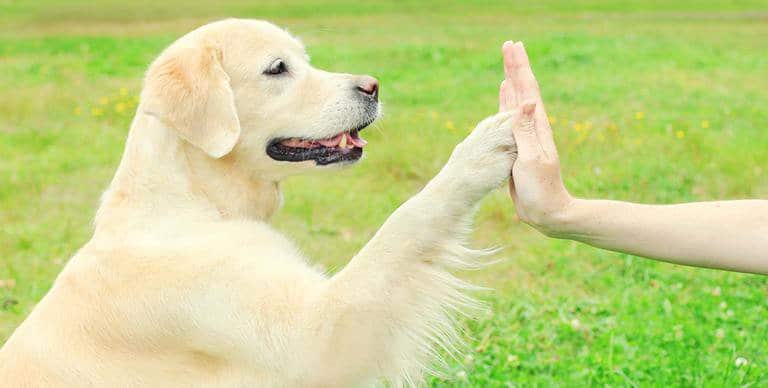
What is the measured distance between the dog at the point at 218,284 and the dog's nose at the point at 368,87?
1.63ft

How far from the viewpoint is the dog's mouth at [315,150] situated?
3.52m

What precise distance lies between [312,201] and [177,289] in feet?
14.9

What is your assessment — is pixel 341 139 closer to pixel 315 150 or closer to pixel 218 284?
pixel 315 150

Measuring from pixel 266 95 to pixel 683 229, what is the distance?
146 centimetres

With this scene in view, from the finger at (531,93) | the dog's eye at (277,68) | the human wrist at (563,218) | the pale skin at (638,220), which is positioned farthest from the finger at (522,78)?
the dog's eye at (277,68)

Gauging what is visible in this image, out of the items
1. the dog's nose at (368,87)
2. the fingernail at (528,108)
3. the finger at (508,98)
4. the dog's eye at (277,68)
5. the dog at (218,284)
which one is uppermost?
the fingernail at (528,108)

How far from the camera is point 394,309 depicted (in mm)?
2881

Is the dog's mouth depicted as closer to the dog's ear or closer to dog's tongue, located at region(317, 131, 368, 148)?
dog's tongue, located at region(317, 131, 368, 148)

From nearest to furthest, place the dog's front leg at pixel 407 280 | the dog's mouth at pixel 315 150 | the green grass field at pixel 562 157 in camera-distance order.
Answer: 1. the dog's front leg at pixel 407 280
2. the dog's mouth at pixel 315 150
3. the green grass field at pixel 562 157

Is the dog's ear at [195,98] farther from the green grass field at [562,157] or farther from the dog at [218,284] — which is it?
the green grass field at [562,157]

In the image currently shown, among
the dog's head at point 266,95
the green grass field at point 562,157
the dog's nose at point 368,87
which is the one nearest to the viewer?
the dog's head at point 266,95

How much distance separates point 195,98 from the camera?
3289 millimetres

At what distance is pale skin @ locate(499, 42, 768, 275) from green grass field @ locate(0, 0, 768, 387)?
1.46m

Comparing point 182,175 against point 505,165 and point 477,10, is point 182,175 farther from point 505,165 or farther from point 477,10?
point 477,10
